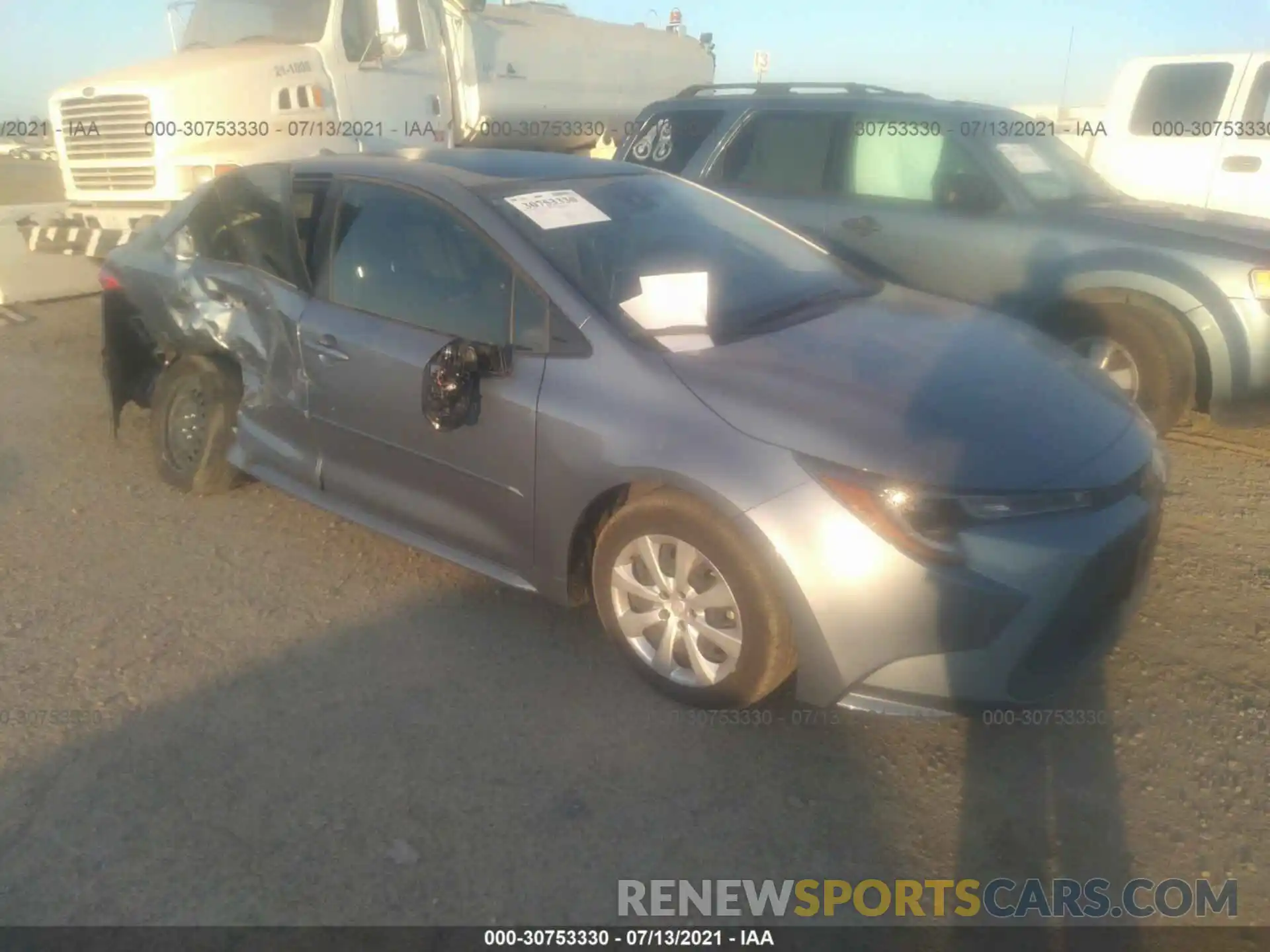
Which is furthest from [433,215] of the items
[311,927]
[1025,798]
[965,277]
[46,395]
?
[46,395]

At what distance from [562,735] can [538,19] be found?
10.1 m

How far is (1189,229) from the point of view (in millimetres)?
5312

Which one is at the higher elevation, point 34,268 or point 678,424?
point 678,424

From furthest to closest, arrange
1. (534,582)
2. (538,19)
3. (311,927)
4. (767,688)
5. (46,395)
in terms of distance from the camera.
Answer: (538,19) → (46,395) → (534,582) → (767,688) → (311,927)

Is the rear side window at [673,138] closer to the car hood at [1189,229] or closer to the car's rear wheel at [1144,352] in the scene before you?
the car hood at [1189,229]

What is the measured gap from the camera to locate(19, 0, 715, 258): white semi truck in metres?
7.73

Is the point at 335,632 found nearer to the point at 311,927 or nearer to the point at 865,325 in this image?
the point at 311,927

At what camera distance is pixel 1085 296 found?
5430 millimetres

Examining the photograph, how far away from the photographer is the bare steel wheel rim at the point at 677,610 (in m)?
3.01

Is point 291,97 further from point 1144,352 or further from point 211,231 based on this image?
point 1144,352

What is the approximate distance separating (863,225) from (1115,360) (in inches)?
61.9

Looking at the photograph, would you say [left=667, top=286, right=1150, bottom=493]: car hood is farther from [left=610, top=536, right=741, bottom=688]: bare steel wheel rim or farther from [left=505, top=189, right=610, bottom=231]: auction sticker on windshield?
[left=505, top=189, right=610, bottom=231]: auction sticker on windshield

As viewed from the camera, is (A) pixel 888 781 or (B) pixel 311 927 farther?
(A) pixel 888 781

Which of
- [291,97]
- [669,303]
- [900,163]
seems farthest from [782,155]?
[291,97]
